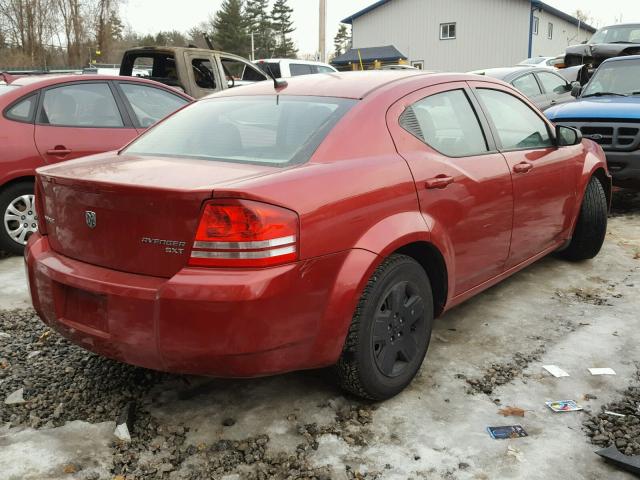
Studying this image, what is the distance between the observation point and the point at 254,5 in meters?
83.5

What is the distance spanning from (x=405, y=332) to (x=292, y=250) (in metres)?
0.90

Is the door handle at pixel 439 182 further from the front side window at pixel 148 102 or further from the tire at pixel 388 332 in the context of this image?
the front side window at pixel 148 102

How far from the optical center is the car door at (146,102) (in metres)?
6.02

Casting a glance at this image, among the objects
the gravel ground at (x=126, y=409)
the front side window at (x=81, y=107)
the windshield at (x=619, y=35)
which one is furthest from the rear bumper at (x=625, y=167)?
the windshield at (x=619, y=35)

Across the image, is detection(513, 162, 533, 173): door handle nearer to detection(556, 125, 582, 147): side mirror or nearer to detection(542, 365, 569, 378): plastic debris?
detection(556, 125, 582, 147): side mirror

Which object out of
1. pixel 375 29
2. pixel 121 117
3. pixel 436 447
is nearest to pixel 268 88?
pixel 436 447

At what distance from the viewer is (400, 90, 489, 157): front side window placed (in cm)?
332

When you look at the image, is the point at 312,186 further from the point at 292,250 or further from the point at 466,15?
the point at 466,15

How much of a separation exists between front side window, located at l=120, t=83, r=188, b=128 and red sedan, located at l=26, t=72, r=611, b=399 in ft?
8.46

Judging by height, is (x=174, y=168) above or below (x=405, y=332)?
above

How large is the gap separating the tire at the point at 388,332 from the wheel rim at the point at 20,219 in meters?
3.65

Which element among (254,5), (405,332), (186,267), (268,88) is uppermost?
(254,5)

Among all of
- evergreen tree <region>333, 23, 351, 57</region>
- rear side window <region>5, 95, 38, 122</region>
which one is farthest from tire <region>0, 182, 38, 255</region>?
evergreen tree <region>333, 23, 351, 57</region>

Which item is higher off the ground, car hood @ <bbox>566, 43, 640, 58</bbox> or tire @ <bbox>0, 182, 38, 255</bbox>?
car hood @ <bbox>566, 43, 640, 58</bbox>
